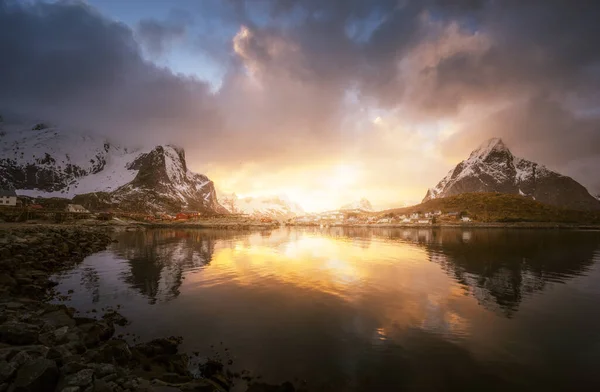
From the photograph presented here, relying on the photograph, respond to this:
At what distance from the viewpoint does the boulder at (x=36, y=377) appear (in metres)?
8.34

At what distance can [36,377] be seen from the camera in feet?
28.4

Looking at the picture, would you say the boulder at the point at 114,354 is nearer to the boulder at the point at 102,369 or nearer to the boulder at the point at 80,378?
the boulder at the point at 102,369

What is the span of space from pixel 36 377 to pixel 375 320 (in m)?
18.4

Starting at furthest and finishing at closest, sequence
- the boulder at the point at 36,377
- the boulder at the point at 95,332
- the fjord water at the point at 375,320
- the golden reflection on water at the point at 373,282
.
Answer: the golden reflection on water at the point at 373,282 < the boulder at the point at 95,332 < the fjord water at the point at 375,320 < the boulder at the point at 36,377

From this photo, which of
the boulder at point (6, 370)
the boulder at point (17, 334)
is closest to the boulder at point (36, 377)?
the boulder at point (6, 370)

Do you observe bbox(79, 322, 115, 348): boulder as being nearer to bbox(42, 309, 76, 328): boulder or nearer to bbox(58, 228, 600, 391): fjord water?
bbox(42, 309, 76, 328): boulder

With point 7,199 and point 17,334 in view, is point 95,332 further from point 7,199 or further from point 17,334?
point 7,199

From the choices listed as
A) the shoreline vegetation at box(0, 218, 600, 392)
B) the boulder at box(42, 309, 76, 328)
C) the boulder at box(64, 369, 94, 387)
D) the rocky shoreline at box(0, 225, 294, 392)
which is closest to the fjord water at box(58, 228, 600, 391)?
the shoreline vegetation at box(0, 218, 600, 392)

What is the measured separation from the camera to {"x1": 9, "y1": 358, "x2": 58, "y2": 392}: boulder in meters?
8.34

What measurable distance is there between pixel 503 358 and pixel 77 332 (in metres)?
23.3

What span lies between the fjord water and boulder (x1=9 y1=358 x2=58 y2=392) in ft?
22.7

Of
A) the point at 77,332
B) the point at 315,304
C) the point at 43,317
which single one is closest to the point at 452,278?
the point at 315,304

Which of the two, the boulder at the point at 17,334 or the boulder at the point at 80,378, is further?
the boulder at the point at 17,334

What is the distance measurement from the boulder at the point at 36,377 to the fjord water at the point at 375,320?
693 cm
